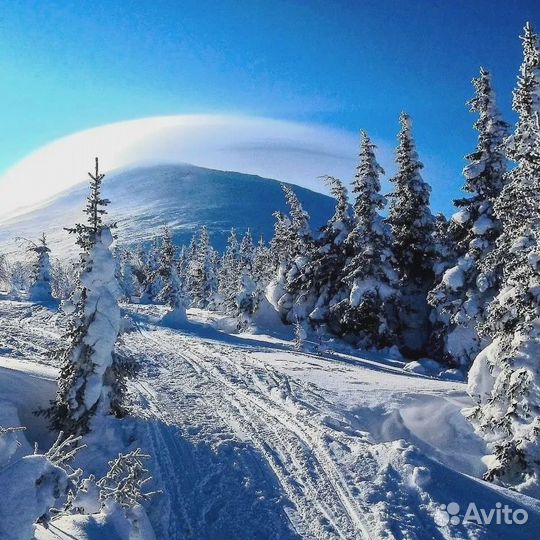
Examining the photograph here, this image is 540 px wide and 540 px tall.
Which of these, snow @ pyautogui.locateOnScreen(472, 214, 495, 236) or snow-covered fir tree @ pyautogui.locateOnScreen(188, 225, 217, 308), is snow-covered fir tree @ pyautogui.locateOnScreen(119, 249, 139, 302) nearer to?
snow-covered fir tree @ pyautogui.locateOnScreen(188, 225, 217, 308)

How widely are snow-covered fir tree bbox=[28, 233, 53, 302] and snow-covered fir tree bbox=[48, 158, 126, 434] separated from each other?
3247 cm

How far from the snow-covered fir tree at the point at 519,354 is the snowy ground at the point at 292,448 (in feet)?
4.21

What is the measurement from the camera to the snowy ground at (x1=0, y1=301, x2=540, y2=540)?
9.23 metres

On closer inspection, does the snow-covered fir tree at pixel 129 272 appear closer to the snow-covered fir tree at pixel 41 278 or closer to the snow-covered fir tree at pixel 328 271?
the snow-covered fir tree at pixel 41 278

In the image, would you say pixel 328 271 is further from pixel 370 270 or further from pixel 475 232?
pixel 475 232

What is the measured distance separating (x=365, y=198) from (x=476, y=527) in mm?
24377

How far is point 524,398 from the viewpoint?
12.2 meters

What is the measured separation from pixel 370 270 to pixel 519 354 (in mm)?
17857

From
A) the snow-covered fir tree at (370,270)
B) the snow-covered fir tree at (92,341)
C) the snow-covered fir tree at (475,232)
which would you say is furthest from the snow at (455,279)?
the snow-covered fir tree at (92,341)

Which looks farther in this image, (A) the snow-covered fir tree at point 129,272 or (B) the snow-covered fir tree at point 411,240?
(A) the snow-covered fir tree at point 129,272

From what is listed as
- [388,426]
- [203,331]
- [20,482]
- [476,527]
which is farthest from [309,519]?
[203,331]

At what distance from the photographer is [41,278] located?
46375mm

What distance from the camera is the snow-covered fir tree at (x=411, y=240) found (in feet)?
106

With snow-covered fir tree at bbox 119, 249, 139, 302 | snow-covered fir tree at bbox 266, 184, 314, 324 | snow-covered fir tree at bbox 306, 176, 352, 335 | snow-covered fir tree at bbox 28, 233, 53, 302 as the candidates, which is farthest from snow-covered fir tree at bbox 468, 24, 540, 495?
snow-covered fir tree at bbox 119, 249, 139, 302
